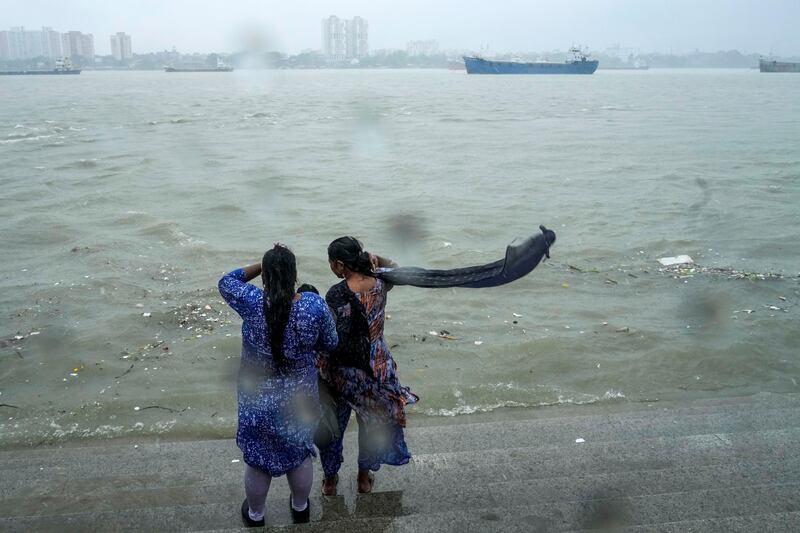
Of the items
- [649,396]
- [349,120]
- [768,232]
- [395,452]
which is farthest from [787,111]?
[395,452]

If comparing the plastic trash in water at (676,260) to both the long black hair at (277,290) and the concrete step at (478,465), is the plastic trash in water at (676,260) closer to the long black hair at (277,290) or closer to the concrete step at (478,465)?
the concrete step at (478,465)

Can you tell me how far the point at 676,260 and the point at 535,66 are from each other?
330ft

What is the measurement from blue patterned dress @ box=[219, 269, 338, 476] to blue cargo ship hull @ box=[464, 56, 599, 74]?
106m

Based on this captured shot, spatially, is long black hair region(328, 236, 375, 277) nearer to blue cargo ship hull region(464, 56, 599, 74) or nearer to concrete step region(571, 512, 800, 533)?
concrete step region(571, 512, 800, 533)

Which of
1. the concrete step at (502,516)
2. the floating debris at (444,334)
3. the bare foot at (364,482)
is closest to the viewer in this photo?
the concrete step at (502,516)

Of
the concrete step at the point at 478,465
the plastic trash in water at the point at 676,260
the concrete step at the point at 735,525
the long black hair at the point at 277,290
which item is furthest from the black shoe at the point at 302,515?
the plastic trash in water at the point at 676,260

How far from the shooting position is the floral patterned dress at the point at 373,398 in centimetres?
340

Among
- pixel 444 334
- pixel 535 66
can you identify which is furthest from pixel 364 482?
pixel 535 66

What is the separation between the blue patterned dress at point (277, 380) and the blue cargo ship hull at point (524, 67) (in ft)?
349

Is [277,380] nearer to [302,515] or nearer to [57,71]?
[302,515]

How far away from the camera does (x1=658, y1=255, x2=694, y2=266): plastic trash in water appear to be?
32.3 feet

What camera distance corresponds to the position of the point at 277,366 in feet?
9.84

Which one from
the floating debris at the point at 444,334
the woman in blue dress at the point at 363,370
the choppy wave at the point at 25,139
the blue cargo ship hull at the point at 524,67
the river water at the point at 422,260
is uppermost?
the blue cargo ship hull at the point at 524,67

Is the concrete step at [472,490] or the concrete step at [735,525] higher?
the concrete step at [735,525]
